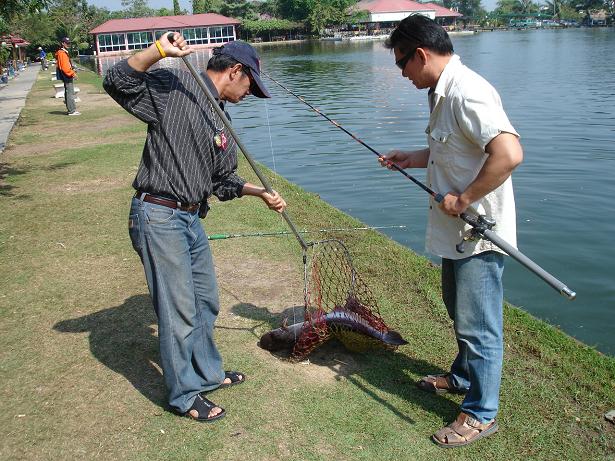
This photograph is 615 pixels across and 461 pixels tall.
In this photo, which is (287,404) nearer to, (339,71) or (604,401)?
(604,401)

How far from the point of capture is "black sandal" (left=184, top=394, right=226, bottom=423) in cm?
371

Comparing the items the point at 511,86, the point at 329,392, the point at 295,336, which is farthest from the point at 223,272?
the point at 511,86

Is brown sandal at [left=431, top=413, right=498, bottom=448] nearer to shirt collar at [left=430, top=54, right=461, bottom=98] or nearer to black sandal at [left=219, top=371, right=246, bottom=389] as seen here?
black sandal at [left=219, top=371, right=246, bottom=389]

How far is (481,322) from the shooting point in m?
3.38

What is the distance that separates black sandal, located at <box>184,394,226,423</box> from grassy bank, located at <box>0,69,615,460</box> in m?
0.05

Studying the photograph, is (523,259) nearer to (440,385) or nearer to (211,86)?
(440,385)

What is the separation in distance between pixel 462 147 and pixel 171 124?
5.06 feet

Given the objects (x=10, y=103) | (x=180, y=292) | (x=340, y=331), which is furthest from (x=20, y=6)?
(x=10, y=103)

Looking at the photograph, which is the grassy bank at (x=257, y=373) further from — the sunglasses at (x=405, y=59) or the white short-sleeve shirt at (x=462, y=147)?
the sunglasses at (x=405, y=59)

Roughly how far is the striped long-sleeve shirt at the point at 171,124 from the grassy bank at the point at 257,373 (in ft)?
4.69

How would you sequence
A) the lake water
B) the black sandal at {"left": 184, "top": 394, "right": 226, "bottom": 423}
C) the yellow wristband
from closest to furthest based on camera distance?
1. the yellow wristband
2. the black sandal at {"left": 184, "top": 394, "right": 226, "bottom": 423}
3. the lake water

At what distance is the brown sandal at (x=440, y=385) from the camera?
3992mm

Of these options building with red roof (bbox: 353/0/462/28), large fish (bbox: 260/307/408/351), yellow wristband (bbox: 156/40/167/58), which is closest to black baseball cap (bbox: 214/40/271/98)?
yellow wristband (bbox: 156/40/167/58)

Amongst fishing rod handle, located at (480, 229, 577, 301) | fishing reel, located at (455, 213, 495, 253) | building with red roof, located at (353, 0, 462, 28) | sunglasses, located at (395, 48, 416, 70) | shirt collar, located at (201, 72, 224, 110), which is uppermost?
building with red roof, located at (353, 0, 462, 28)
